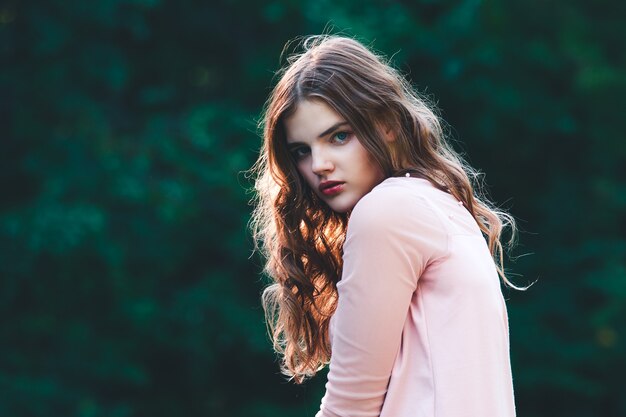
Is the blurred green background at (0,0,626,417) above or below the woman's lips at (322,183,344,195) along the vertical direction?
above

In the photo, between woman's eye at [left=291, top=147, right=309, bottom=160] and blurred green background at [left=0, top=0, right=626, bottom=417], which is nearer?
woman's eye at [left=291, top=147, right=309, bottom=160]

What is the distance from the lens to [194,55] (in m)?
7.83

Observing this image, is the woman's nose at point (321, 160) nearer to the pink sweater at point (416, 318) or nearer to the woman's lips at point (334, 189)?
the woman's lips at point (334, 189)

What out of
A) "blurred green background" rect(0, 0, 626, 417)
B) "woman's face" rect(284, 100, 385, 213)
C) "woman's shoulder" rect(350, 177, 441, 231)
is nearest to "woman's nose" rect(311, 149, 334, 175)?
"woman's face" rect(284, 100, 385, 213)

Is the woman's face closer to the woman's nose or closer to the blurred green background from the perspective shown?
the woman's nose

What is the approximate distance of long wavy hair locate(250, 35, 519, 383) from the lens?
2086 mm

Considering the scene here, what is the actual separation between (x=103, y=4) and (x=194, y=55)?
3.32 feet

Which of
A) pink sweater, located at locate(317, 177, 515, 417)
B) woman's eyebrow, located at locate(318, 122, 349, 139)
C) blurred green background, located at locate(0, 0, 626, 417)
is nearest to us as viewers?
pink sweater, located at locate(317, 177, 515, 417)

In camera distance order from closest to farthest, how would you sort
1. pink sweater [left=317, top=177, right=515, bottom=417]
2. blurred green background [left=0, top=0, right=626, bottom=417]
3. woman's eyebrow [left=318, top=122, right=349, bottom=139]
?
1. pink sweater [left=317, top=177, right=515, bottom=417]
2. woman's eyebrow [left=318, top=122, right=349, bottom=139]
3. blurred green background [left=0, top=0, right=626, bottom=417]

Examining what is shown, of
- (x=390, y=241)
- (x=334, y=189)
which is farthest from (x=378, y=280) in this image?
(x=334, y=189)

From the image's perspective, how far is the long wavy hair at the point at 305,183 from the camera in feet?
6.84

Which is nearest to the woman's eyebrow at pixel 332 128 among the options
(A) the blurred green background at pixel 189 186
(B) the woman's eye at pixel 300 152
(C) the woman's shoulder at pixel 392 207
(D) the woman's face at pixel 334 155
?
(D) the woman's face at pixel 334 155

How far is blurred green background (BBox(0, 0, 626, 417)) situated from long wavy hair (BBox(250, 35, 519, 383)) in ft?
14.8

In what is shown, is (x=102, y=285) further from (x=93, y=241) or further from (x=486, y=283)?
(x=486, y=283)
